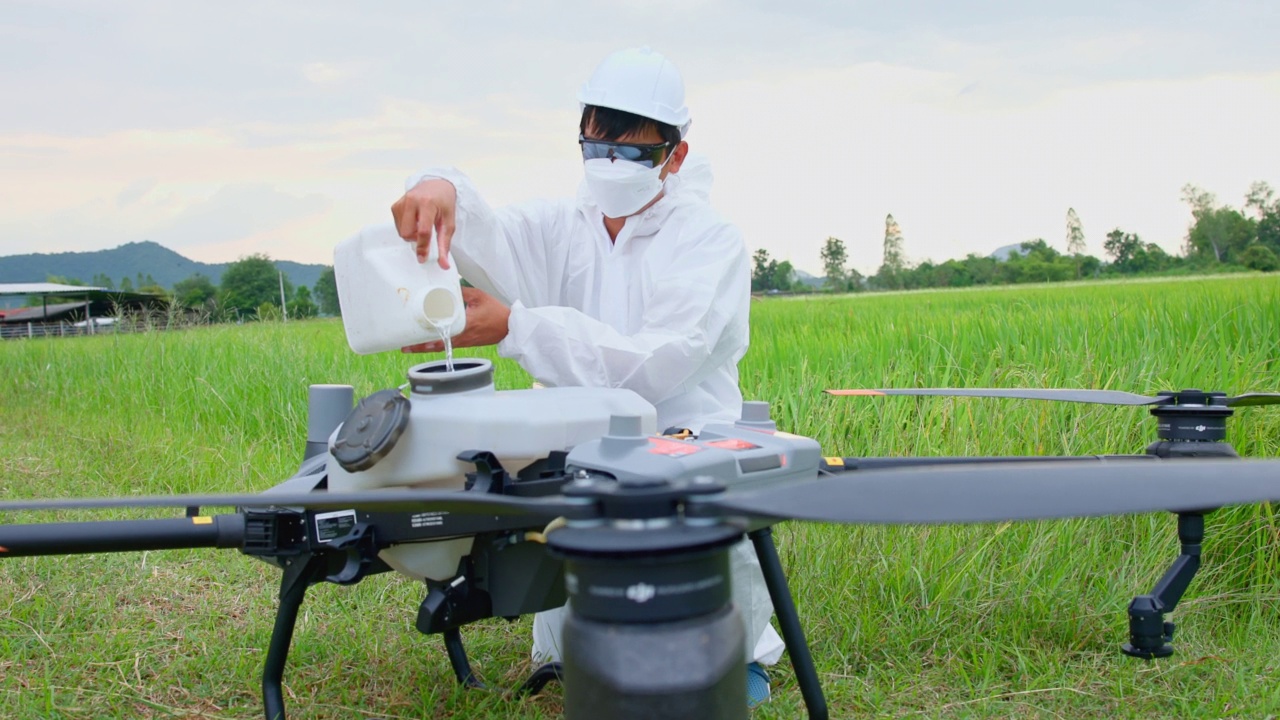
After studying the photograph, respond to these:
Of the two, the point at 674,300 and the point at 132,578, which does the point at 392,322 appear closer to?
the point at 674,300

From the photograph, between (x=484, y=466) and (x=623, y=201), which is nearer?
(x=484, y=466)

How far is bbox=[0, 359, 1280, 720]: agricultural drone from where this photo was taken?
120cm

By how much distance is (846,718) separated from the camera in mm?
2885

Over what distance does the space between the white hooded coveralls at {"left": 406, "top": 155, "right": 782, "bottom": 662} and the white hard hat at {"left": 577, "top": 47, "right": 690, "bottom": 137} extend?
0.27 metres

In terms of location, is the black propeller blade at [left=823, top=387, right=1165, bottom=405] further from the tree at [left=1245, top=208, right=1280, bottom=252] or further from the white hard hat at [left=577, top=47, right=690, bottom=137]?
the tree at [left=1245, top=208, right=1280, bottom=252]

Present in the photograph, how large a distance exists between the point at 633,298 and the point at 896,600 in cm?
150

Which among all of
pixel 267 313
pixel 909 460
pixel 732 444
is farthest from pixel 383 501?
pixel 267 313

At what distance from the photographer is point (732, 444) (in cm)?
178

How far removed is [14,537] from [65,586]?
2.35 m

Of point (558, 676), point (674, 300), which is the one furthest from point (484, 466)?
point (558, 676)

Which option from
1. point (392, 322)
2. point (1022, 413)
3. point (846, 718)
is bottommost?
point (846, 718)

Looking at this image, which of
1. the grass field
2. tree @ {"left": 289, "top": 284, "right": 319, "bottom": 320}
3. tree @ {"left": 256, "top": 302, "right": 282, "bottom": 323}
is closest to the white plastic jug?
the grass field

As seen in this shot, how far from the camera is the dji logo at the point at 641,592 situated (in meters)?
1.19

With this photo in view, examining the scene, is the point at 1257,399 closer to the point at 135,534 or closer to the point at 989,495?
the point at 989,495
